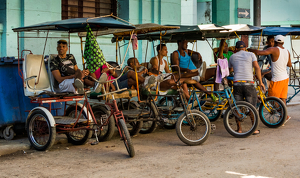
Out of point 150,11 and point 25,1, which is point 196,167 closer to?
point 25,1

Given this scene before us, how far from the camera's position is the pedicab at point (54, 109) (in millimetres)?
6188

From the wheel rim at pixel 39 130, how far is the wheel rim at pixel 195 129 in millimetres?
2214

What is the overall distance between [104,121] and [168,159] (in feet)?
4.81

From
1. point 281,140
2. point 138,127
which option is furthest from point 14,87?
point 281,140

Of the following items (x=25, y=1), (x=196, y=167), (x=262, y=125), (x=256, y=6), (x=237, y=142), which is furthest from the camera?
(x=256, y=6)

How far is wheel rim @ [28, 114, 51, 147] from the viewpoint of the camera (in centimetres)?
643

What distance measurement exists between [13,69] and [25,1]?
2.67m

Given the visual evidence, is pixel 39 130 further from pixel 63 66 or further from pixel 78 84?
pixel 63 66

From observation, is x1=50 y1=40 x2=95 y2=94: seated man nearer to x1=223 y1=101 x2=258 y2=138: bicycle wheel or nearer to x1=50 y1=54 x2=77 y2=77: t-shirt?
x1=50 y1=54 x2=77 y2=77: t-shirt

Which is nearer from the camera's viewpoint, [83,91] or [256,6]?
[83,91]

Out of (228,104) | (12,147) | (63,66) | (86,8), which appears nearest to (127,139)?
(12,147)

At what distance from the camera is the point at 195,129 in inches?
263

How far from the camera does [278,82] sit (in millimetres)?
8617

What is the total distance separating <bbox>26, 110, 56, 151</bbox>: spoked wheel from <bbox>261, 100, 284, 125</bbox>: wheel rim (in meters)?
4.50
